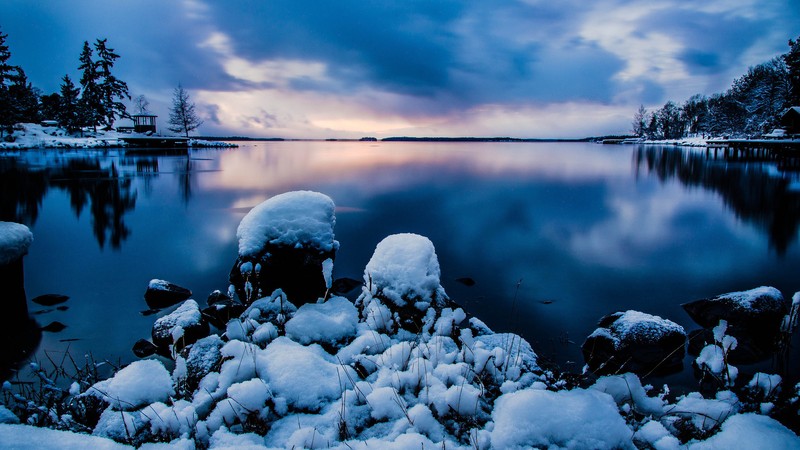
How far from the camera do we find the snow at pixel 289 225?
6.37 meters

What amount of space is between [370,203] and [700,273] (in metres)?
14.6

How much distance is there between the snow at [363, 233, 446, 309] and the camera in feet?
18.0

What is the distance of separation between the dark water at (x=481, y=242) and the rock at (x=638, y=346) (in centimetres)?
40

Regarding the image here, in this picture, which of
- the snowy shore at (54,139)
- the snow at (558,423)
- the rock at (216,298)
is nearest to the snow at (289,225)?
the rock at (216,298)

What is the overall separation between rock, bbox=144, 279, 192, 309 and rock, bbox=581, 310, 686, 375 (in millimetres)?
7712

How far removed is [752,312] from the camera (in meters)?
6.56

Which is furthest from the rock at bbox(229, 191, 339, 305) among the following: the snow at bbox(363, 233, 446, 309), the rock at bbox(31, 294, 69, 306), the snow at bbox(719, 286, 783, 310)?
the snow at bbox(719, 286, 783, 310)

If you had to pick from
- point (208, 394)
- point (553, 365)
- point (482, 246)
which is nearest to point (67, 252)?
point (208, 394)

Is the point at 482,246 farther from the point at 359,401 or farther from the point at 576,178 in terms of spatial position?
the point at 576,178

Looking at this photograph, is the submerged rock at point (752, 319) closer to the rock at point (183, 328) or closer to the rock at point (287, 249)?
the rock at point (287, 249)

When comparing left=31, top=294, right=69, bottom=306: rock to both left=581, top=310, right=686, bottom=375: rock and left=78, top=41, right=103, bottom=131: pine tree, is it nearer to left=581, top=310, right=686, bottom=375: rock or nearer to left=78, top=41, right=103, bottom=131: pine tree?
left=581, top=310, right=686, bottom=375: rock

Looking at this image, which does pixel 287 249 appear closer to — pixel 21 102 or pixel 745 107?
pixel 21 102

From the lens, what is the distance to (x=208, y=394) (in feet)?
11.8

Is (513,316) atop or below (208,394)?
below
